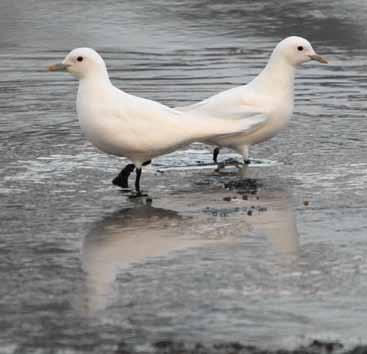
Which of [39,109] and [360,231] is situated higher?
[39,109]

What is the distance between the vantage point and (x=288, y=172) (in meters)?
12.0

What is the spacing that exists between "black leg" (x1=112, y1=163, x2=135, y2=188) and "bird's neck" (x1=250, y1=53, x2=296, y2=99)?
1785 millimetres

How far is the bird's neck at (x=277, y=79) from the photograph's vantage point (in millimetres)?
12773

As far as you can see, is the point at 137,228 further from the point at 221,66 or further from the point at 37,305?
the point at 221,66

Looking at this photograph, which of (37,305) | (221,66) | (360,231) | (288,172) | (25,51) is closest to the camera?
(37,305)

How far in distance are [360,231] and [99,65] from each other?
2907 millimetres

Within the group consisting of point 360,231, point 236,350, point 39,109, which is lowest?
point 236,350

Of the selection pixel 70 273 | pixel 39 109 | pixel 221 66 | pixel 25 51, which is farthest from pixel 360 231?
pixel 25 51

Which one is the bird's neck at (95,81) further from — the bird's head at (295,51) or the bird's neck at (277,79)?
the bird's head at (295,51)

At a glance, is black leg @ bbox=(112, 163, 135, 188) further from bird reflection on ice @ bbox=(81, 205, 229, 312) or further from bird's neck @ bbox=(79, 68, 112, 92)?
bird reflection on ice @ bbox=(81, 205, 229, 312)

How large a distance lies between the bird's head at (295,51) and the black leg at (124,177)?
7.05ft

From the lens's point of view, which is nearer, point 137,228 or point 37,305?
point 37,305

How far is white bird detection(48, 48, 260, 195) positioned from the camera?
1125 centimetres

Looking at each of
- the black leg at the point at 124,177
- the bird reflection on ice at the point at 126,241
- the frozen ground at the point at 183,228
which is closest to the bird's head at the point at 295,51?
the frozen ground at the point at 183,228
